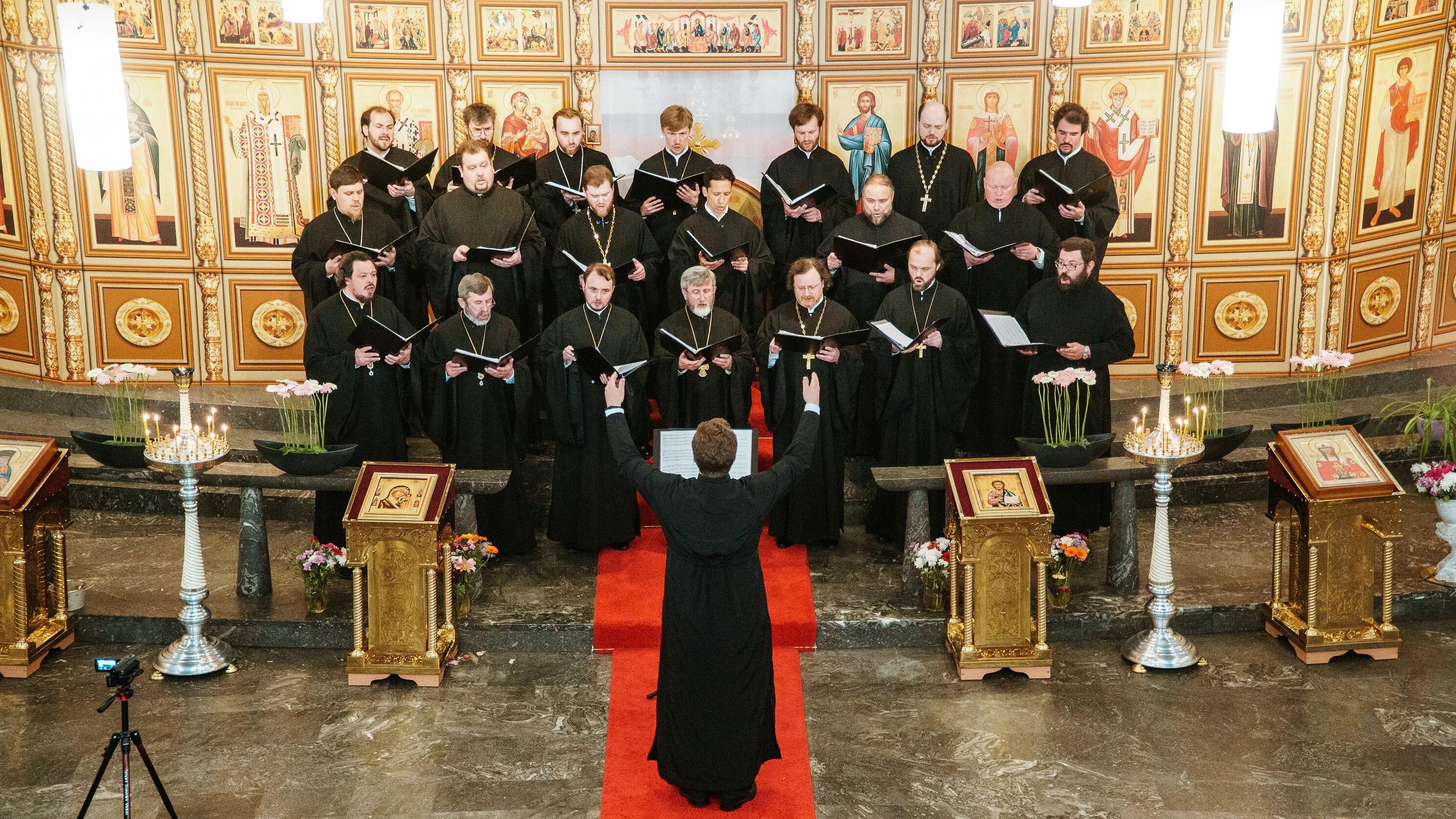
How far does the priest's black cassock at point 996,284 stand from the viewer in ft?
33.6

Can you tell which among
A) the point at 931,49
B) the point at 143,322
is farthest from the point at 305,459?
the point at 931,49

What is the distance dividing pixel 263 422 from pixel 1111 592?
631 centimetres

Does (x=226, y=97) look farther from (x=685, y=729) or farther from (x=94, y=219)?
(x=685, y=729)

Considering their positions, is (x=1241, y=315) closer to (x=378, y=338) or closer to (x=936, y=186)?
(x=936, y=186)

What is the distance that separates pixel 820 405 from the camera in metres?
9.49

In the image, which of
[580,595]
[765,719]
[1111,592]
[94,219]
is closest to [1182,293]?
[1111,592]

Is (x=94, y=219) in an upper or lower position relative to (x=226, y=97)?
lower

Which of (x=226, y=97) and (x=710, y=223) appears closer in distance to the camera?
(x=710, y=223)

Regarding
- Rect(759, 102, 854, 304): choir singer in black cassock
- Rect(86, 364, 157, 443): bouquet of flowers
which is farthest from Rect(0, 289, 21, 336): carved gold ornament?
Rect(759, 102, 854, 304): choir singer in black cassock

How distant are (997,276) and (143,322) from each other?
6.78 meters

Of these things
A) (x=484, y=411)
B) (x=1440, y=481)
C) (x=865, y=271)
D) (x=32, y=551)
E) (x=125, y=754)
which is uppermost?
(x=865, y=271)

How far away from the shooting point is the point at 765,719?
699 cm

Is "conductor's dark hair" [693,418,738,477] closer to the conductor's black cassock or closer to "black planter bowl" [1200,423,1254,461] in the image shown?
the conductor's black cassock

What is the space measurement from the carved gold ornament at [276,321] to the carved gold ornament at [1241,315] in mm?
7392
